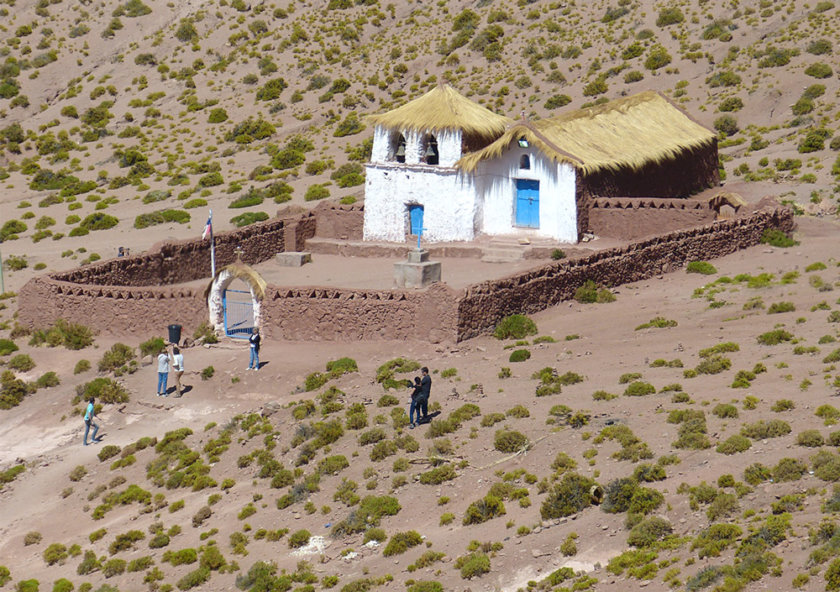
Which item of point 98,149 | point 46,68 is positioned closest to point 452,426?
point 98,149

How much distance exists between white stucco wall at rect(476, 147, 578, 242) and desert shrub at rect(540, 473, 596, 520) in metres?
23.8

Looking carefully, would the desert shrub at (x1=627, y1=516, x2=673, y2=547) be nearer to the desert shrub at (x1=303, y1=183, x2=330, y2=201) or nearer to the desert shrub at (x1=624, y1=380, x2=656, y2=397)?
→ the desert shrub at (x1=624, y1=380, x2=656, y2=397)

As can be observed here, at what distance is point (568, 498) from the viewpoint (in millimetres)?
25016

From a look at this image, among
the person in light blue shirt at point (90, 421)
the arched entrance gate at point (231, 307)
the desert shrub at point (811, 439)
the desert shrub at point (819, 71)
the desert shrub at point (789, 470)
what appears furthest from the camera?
the desert shrub at point (819, 71)

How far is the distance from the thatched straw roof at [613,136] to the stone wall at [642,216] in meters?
1.40

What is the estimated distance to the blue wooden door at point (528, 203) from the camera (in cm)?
4962

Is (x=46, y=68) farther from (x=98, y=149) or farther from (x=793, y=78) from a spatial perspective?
(x=793, y=78)

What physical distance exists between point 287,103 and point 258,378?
47.0 meters

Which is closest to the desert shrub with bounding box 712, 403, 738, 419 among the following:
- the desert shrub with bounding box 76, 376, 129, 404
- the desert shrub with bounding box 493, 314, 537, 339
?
the desert shrub with bounding box 493, 314, 537, 339

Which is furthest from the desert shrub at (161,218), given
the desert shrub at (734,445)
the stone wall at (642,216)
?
the desert shrub at (734,445)

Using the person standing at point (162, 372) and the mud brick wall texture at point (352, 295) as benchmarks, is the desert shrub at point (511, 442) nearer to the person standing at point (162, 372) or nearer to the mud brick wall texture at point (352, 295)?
the mud brick wall texture at point (352, 295)

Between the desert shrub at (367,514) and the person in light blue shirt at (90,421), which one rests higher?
the person in light blue shirt at (90,421)

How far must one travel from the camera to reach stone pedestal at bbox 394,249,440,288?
1709 inches

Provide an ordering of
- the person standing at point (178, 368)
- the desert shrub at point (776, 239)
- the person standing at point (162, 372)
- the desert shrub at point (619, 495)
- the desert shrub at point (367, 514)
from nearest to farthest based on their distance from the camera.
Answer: the desert shrub at point (619, 495)
the desert shrub at point (367, 514)
the person standing at point (162, 372)
the person standing at point (178, 368)
the desert shrub at point (776, 239)
